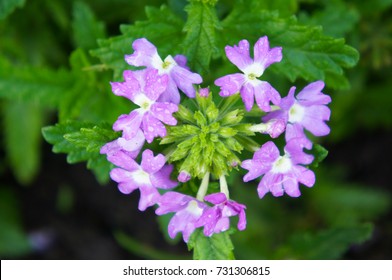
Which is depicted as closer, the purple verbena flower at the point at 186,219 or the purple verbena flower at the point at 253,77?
the purple verbena flower at the point at 253,77

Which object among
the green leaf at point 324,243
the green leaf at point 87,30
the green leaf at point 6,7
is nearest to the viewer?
the green leaf at point 6,7

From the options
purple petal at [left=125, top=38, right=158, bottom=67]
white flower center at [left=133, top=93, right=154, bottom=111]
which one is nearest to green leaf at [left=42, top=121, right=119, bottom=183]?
white flower center at [left=133, top=93, right=154, bottom=111]

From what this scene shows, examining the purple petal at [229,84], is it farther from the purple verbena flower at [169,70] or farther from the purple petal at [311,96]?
the purple petal at [311,96]

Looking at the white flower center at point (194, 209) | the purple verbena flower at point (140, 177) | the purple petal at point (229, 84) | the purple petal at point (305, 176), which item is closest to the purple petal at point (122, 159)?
the purple verbena flower at point (140, 177)

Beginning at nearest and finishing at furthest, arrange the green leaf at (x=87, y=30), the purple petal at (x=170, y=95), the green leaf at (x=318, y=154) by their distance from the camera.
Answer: the purple petal at (x=170, y=95) < the green leaf at (x=318, y=154) < the green leaf at (x=87, y=30)

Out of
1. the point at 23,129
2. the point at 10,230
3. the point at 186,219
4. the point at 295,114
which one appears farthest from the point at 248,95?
the point at 10,230

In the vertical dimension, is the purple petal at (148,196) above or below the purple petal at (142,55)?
below
